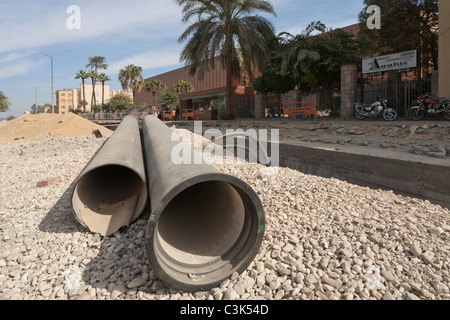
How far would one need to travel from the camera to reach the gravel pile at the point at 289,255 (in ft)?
8.33

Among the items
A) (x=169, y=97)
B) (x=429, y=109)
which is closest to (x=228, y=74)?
(x=429, y=109)

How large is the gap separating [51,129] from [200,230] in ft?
53.2

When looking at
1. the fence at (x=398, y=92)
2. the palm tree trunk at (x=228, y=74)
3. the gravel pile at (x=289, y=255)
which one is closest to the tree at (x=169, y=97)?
the palm tree trunk at (x=228, y=74)

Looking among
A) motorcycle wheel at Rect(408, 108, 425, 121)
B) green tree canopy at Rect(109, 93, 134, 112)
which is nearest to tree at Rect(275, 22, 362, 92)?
motorcycle wheel at Rect(408, 108, 425, 121)

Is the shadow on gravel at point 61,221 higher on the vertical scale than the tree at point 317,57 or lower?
lower

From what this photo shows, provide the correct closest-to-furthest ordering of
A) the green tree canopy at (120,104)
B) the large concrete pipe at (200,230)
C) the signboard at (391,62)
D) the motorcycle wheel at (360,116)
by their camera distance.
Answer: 1. the large concrete pipe at (200,230)
2. the signboard at (391,62)
3. the motorcycle wheel at (360,116)
4. the green tree canopy at (120,104)

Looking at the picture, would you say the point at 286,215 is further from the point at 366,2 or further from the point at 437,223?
the point at 366,2

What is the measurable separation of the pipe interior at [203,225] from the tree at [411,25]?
1925cm

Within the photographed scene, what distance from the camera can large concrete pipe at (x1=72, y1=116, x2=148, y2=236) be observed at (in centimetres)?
340

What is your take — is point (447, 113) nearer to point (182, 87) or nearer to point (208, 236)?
point (208, 236)

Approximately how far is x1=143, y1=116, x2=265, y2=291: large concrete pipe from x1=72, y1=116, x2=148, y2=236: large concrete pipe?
1.47 feet

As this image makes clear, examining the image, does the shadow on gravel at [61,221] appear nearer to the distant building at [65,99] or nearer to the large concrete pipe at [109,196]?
the large concrete pipe at [109,196]

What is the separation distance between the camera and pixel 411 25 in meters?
17.7

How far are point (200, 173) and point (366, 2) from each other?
22433 millimetres
